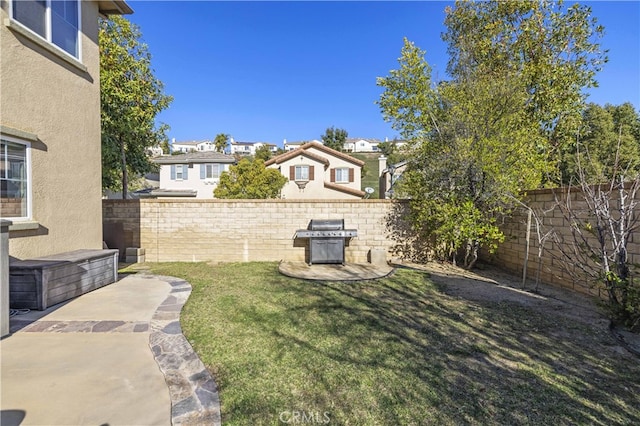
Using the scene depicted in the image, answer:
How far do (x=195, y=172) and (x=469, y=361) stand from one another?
29976 mm

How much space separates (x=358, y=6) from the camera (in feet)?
37.2

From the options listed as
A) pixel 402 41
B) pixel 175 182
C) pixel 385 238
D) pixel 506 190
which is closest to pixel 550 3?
pixel 402 41

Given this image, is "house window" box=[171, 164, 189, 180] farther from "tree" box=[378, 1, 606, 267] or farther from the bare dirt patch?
the bare dirt patch

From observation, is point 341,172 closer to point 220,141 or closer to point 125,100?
point 125,100

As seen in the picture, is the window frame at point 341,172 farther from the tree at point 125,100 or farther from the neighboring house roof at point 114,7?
the neighboring house roof at point 114,7

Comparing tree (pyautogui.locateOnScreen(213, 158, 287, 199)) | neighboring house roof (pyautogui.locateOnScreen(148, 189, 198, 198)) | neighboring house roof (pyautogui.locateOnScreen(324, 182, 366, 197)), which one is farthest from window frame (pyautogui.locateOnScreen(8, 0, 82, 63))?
neighboring house roof (pyautogui.locateOnScreen(148, 189, 198, 198))

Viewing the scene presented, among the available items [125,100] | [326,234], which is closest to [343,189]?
[326,234]

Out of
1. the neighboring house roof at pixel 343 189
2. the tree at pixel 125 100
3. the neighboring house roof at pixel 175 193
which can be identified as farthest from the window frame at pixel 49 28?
the neighboring house roof at pixel 175 193

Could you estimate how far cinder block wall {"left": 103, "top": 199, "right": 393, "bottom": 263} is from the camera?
952 centimetres

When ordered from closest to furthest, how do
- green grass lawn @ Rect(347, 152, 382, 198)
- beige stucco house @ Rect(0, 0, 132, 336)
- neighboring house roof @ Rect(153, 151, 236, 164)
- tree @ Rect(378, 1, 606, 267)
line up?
beige stucco house @ Rect(0, 0, 132, 336) < tree @ Rect(378, 1, 606, 267) < neighboring house roof @ Rect(153, 151, 236, 164) < green grass lawn @ Rect(347, 152, 382, 198)

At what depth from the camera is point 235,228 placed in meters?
9.59

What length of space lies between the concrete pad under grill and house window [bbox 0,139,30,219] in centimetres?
531

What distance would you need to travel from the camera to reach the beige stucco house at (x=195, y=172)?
28.9m

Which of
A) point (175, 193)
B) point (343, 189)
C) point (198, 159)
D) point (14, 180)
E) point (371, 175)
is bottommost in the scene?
point (14, 180)
